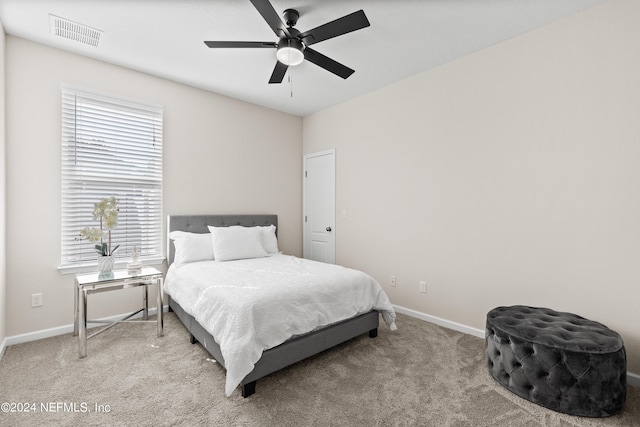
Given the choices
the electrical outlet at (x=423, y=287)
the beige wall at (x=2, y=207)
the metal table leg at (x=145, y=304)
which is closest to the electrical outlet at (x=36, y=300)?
the beige wall at (x=2, y=207)

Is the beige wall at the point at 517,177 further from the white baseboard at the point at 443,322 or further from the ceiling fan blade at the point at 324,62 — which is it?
the ceiling fan blade at the point at 324,62

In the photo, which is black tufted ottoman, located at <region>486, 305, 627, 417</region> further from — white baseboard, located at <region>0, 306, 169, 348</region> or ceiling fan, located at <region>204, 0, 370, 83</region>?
white baseboard, located at <region>0, 306, 169, 348</region>

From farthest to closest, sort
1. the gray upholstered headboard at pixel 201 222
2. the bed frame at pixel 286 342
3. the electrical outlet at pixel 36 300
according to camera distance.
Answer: the gray upholstered headboard at pixel 201 222 → the electrical outlet at pixel 36 300 → the bed frame at pixel 286 342

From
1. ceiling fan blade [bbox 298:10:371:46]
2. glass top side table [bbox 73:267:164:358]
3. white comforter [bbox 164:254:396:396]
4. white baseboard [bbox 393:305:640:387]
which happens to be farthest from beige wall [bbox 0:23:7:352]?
white baseboard [bbox 393:305:640:387]

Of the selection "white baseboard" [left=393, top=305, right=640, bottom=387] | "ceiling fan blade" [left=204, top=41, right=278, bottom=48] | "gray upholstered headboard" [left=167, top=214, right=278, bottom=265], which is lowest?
"white baseboard" [left=393, top=305, right=640, bottom=387]

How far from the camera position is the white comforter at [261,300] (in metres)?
1.92

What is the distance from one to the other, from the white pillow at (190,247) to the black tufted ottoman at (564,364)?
2948mm

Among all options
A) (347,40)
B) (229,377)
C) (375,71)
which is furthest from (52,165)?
(375,71)

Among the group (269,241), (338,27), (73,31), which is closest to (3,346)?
(269,241)

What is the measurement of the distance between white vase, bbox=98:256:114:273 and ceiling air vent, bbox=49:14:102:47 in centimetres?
202

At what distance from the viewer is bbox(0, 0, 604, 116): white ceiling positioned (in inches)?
90.1

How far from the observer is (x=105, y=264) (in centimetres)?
270

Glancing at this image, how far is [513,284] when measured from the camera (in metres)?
2.72

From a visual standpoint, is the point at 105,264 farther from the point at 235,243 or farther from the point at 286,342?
the point at 286,342
